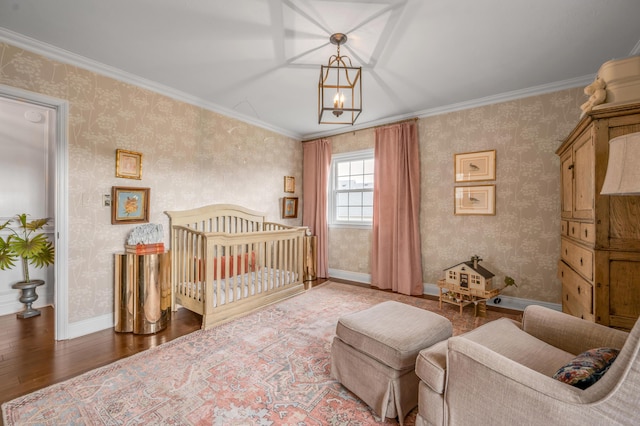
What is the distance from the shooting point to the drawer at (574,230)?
6.77ft

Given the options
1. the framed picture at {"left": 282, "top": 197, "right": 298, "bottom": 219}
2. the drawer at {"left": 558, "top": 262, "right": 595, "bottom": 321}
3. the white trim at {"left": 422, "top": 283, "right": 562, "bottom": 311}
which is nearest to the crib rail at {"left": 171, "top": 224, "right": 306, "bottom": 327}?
the framed picture at {"left": 282, "top": 197, "right": 298, "bottom": 219}

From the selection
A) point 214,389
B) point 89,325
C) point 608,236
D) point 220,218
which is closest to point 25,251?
point 89,325

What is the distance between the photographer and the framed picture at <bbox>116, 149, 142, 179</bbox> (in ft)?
8.77

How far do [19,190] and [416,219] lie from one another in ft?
16.3

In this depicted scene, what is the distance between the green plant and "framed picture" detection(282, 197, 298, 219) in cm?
292

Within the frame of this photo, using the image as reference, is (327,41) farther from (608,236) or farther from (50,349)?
(50,349)

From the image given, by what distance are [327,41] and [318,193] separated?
2736mm

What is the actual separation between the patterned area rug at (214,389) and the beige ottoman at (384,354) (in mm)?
100

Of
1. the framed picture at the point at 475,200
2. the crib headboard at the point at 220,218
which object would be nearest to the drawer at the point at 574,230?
the framed picture at the point at 475,200

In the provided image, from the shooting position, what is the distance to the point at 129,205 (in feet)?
9.02

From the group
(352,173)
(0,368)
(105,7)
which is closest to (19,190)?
(0,368)

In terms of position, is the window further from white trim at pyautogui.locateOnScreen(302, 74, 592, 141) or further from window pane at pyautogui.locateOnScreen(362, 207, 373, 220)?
white trim at pyautogui.locateOnScreen(302, 74, 592, 141)

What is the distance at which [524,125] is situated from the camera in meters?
3.10

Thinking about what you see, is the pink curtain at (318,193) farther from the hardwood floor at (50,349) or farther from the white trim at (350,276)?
the hardwood floor at (50,349)
